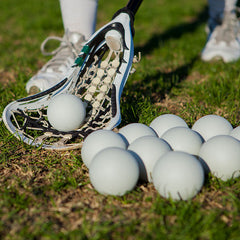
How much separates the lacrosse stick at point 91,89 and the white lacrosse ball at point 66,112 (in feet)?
0.18

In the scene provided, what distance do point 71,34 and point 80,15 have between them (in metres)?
0.20

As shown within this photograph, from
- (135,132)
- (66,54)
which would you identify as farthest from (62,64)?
(135,132)

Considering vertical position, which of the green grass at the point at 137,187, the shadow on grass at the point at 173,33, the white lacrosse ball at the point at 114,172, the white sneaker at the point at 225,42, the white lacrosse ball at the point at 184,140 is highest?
the white lacrosse ball at the point at 114,172

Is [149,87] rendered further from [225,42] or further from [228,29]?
[228,29]

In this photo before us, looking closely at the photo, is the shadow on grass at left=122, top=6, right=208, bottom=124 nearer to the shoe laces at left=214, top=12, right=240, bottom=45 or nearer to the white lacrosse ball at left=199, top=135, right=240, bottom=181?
the shoe laces at left=214, top=12, right=240, bottom=45

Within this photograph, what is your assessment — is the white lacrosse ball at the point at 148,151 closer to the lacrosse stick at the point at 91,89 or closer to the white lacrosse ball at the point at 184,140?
the white lacrosse ball at the point at 184,140

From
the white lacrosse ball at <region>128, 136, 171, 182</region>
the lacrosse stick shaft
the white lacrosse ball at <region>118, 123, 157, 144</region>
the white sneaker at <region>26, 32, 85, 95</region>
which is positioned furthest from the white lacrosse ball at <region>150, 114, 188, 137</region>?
the white sneaker at <region>26, 32, 85, 95</region>

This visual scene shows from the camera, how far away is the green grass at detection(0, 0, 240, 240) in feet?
4.82

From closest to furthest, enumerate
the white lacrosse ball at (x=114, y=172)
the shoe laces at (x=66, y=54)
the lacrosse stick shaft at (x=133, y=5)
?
the white lacrosse ball at (x=114, y=172), the lacrosse stick shaft at (x=133, y=5), the shoe laces at (x=66, y=54)

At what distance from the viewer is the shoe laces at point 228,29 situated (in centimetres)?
380

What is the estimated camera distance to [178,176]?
1.55 m

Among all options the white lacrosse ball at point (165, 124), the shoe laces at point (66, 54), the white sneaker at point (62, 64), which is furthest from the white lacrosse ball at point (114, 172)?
the shoe laces at point (66, 54)

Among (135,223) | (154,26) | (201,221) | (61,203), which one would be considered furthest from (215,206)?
(154,26)

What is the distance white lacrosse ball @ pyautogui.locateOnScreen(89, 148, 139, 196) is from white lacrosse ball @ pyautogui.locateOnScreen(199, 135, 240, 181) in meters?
0.42
